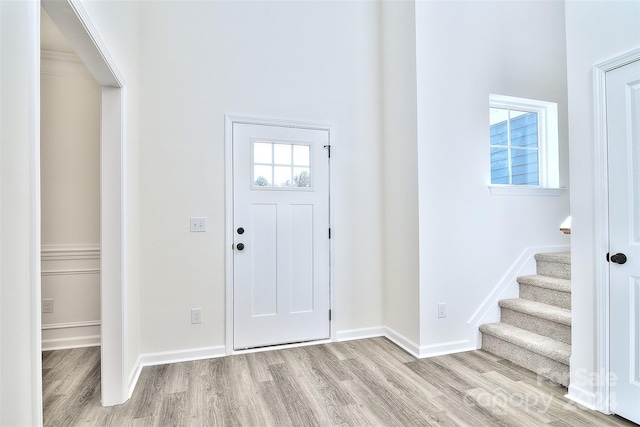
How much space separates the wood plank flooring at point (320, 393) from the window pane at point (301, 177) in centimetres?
145

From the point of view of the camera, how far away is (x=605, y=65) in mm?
1956

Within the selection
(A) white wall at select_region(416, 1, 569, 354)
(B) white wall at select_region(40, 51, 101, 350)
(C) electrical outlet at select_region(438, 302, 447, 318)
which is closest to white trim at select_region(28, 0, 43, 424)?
(B) white wall at select_region(40, 51, 101, 350)

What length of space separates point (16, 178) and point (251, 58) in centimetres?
235

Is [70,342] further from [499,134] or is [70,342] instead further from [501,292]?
[499,134]

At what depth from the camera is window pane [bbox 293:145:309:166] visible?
10.1 feet

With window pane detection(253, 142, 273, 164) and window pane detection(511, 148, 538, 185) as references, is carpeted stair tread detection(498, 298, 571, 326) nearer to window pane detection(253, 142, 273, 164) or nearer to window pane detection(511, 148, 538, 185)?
window pane detection(511, 148, 538, 185)

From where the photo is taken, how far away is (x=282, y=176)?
9.94ft

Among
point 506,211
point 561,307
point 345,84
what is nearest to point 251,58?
point 345,84

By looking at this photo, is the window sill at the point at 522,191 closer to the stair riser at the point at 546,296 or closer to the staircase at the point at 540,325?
the staircase at the point at 540,325

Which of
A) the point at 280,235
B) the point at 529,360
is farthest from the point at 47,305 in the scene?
the point at 529,360

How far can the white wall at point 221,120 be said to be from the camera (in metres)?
2.72

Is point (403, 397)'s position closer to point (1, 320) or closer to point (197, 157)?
point (1, 320)

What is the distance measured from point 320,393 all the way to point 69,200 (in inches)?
107

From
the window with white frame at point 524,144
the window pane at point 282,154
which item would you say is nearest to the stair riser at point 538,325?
the window with white frame at point 524,144
